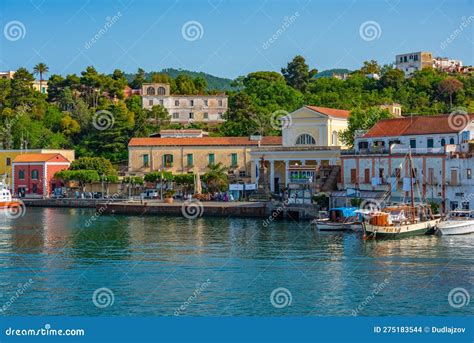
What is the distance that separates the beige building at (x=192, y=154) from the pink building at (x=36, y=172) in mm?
5929

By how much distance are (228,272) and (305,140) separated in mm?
29728

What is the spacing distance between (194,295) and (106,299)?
240 centimetres

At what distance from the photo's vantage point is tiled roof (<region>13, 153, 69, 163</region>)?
61.9 m

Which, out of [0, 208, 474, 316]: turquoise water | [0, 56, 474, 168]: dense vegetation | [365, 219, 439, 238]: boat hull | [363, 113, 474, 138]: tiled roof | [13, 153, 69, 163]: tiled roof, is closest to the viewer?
[0, 208, 474, 316]: turquoise water

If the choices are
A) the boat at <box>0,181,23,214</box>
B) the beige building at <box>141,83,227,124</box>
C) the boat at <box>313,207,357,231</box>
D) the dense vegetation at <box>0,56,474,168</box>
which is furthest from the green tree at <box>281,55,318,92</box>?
the boat at <box>313,207,357,231</box>

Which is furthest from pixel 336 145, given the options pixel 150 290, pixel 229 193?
pixel 150 290

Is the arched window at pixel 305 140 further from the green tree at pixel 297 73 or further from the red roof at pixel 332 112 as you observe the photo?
the green tree at pixel 297 73

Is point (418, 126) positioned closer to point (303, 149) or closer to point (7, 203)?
point (303, 149)

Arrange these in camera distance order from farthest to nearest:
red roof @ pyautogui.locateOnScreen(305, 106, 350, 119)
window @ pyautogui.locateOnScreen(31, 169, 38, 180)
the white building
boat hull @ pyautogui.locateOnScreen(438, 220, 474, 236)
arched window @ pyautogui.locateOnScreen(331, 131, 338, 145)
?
1. window @ pyautogui.locateOnScreen(31, 169, 38, 180)
2. arched window @ pyautogui.locateOnScreen(331, 131, 338, 145)
3. red roof @ pyautogui.locateOnScreen(305, 106, 350, 119)
4. the white building
5. boat hull @ pyautogui.locateOnScreen(438, 220, 474, 236)

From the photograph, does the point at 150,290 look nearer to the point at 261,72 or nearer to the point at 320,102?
the point at 320,102

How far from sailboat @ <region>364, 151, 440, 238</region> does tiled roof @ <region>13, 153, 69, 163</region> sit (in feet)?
105

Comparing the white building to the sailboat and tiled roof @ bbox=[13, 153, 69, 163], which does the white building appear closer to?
the sailboat

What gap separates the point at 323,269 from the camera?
26719 mm

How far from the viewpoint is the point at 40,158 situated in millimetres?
62062
